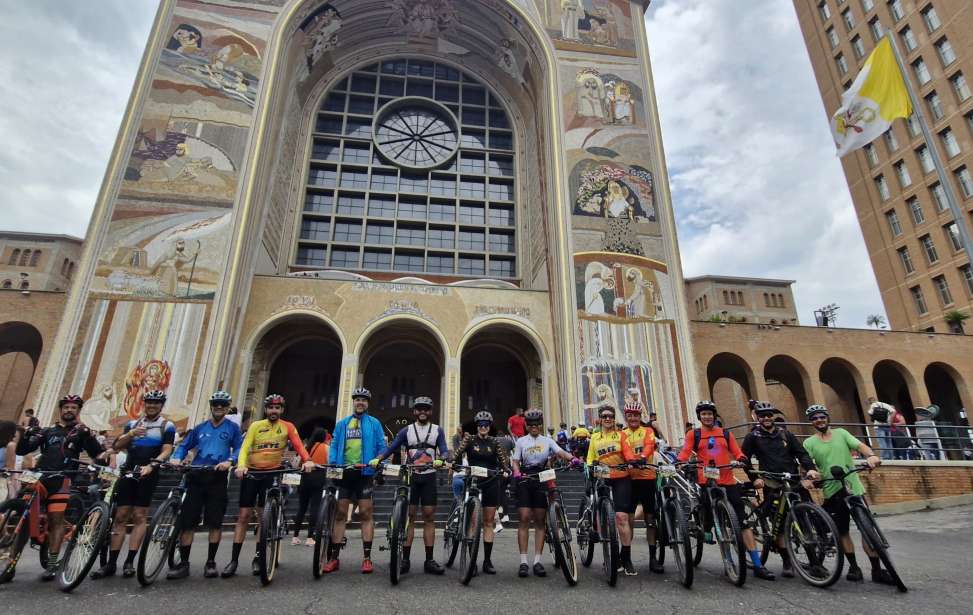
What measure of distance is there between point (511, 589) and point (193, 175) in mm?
18967

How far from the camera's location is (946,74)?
28.2 m

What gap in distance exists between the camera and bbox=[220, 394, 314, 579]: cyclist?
16.6ft

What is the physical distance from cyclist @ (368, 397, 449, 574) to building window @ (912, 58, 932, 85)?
3772 cm

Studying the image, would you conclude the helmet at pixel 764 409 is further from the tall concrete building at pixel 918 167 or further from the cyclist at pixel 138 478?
the tall concrete building at pixel 918 167

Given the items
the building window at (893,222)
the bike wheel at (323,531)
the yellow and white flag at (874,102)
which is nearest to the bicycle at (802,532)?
the bike wheel at (323,531)

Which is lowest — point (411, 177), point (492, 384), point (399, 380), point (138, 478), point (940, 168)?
point (138, 478)

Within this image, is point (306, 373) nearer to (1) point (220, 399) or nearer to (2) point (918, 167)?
(1) point (220, 399)

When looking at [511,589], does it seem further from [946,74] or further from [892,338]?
[946,74]

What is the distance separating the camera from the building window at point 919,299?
29266 millimetres

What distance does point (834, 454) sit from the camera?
525 cm

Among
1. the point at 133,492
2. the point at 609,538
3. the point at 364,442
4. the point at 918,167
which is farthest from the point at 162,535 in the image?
the point at 918,167

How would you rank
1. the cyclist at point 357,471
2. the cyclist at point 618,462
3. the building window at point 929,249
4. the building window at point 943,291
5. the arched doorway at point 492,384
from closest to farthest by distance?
the cyclist at point 618,462 → the cyclist at point 357,471 → the arched doorway at point 492,384 → the building window at point 943,291 → the building window at point 929,249

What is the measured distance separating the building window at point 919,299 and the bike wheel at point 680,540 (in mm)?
33339

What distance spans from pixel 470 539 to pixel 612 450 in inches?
72.1
